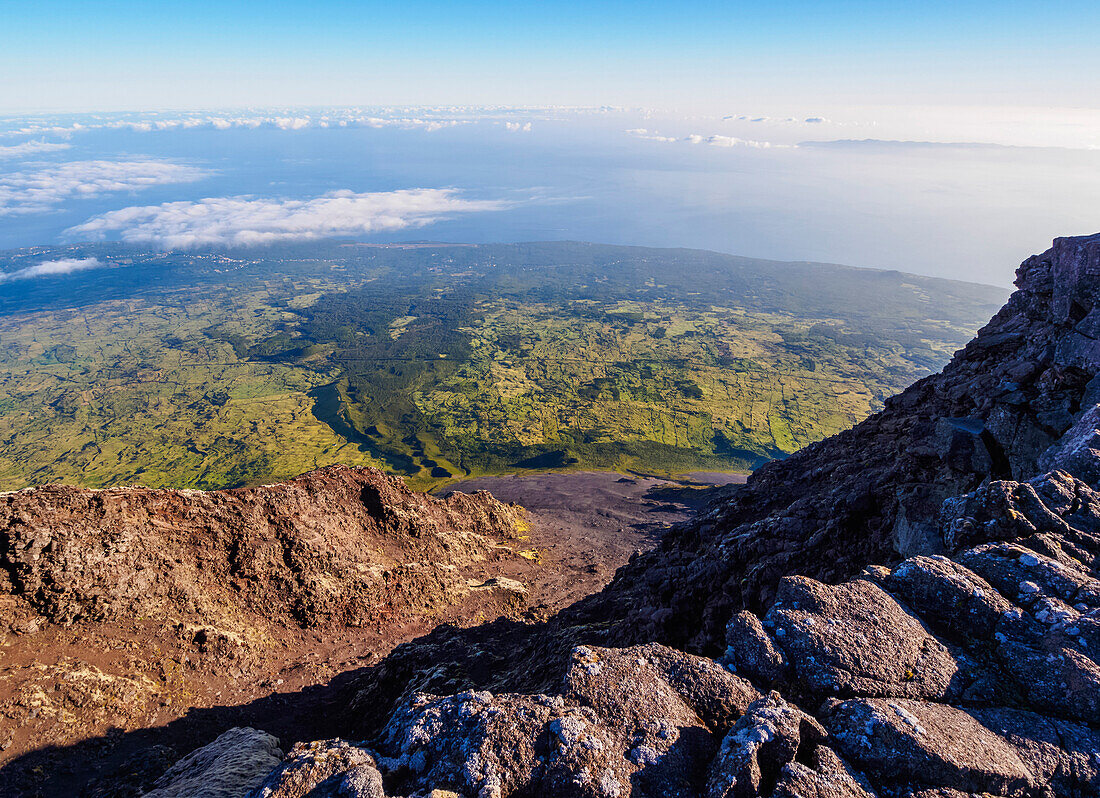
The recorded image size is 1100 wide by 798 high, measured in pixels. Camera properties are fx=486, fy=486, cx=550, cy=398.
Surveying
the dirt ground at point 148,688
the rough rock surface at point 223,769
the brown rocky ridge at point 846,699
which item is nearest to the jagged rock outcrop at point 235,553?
the dirt ground at point 148,688

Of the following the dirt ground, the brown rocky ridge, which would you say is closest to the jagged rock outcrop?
the dirt ground

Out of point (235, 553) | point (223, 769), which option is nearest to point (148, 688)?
point (235, 553)

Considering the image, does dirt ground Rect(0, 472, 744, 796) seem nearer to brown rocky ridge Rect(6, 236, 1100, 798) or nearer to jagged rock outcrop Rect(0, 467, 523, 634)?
jagged rock outcrop Rect(0, 467, 523, 634)

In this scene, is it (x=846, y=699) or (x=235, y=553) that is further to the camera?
(x=235, y=553)

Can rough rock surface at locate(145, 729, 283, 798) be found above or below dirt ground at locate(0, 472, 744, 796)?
above

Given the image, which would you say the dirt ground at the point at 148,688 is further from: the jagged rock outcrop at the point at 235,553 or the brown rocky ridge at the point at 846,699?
the brown rocky ridge at the point at 846,699

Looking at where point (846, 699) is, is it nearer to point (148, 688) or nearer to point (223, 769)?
point (223, 769)
